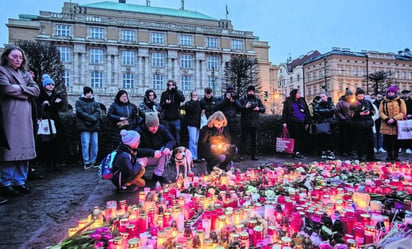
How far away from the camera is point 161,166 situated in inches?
197

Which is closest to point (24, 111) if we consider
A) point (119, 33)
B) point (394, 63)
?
point (119, 33)

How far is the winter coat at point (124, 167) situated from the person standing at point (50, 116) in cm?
258

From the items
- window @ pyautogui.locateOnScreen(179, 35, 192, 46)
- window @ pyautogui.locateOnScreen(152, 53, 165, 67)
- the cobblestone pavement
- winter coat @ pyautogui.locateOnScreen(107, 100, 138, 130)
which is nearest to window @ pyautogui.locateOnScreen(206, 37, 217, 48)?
window @ pyautogui.locateOnScreen(179, 35, 192, 46)

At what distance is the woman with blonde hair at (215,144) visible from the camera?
17.8 ft

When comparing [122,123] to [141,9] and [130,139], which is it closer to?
[130,139]

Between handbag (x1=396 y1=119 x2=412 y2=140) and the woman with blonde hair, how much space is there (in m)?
4.54

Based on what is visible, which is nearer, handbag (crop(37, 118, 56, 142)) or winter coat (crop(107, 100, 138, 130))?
handbag (crop(37, 118, 56, 142))

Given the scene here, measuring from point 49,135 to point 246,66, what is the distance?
33127mm

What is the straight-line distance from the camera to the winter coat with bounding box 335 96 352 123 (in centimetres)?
786

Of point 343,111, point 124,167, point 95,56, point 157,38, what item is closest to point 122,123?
point 124,167

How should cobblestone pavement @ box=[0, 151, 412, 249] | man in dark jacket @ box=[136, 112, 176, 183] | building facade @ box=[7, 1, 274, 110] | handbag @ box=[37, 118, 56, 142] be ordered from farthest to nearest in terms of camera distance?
building facade @ box=[7, 1, 274, 110] → handbag @ box=[37, 118, 56, 142] → man in dark jacket @ box=[136, 112, 176, 183] → cobblestone pavement @ box=[0, 151, 412, 249]

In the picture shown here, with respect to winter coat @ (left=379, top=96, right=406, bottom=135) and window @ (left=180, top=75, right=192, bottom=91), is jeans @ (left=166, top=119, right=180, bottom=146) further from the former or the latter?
window @ (left=180, top=75, right=192, bottom=91)

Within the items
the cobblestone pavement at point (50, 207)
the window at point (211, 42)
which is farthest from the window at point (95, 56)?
the cobblestone pavement at point (50, 207)

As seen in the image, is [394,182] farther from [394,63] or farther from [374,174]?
[394,63]
